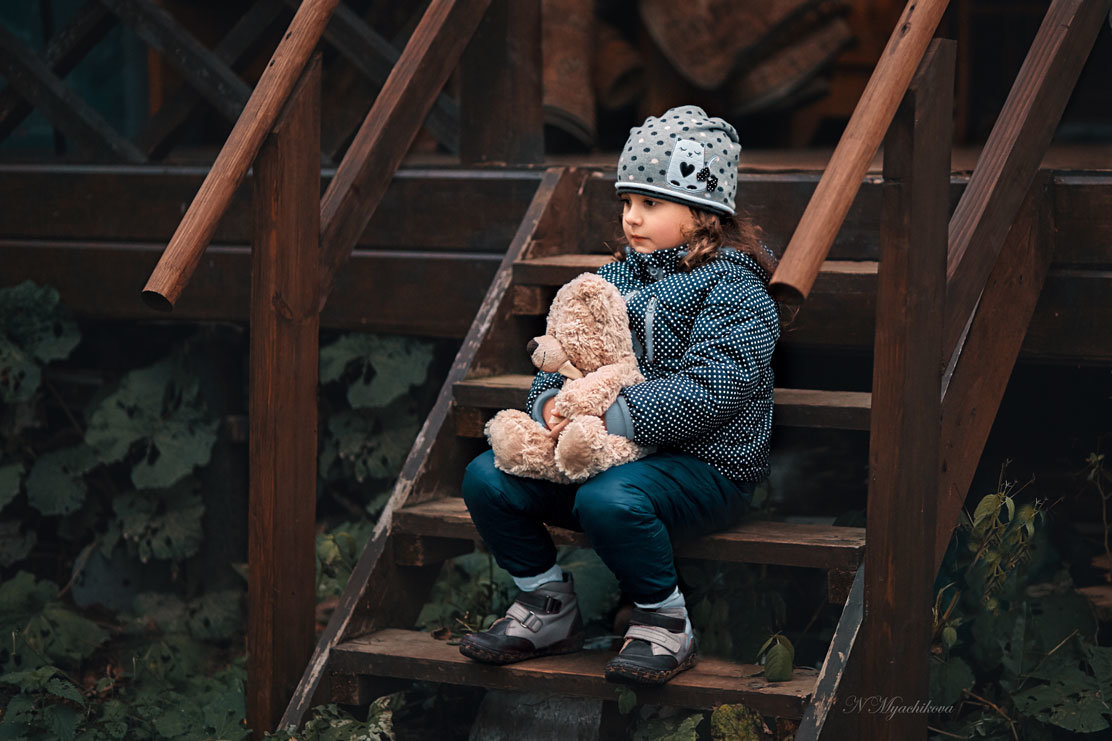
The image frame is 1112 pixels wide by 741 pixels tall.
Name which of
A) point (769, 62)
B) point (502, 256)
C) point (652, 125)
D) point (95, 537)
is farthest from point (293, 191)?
point (769, 62)

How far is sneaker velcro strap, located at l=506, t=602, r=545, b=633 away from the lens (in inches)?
109

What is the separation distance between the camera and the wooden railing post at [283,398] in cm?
287

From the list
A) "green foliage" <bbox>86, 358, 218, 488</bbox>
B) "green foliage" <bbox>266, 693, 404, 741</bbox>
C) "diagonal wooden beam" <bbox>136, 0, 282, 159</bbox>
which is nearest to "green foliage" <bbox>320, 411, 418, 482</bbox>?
"green foliage" <bbox>86, 358, 218, 488</bbox>

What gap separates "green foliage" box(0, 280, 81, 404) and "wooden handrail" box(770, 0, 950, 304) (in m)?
2.79

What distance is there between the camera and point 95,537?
450 cm

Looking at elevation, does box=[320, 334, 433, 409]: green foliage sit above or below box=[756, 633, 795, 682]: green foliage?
above

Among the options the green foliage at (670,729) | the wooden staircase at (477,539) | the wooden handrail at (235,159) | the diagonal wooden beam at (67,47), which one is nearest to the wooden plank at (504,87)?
the wooden staircase at (477,539)

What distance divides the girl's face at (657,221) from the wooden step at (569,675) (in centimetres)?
83

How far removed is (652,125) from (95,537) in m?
2.62

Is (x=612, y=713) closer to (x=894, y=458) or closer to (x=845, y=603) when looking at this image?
(x=845, y=603)

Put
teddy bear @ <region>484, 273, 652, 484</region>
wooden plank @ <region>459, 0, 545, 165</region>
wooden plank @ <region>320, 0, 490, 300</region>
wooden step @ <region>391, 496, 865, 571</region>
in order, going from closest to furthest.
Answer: teddy bear @ <region>484, 273, 652, 484</region>
wooden step @ <region>391, 496, 865, 571</region>
wooden plank @ <region>320, 0, 490, 300</region>
wooden plank @ <region>459, 0, 545, 165</region>

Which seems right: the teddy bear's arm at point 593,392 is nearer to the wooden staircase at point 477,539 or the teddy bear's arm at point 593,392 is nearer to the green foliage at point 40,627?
the wooden staircase at point 477,539

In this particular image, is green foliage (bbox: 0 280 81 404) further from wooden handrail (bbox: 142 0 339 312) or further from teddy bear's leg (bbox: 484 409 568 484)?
teddy bear's leg (bbox: 484 409 568 484)

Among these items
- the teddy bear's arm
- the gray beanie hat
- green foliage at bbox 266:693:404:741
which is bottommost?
green foliage at bbox 266:693:404:741
